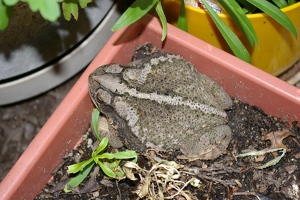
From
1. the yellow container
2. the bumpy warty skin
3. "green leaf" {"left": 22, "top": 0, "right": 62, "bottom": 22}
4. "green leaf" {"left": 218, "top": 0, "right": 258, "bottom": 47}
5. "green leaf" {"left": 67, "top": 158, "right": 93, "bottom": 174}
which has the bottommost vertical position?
"green leaf" {"left": 67, "top": 158, "right": 93, "bottom": 174}

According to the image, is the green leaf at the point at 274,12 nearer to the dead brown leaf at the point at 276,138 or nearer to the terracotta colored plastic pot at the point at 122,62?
the terracotta colored plastic pot at the point at 122,62

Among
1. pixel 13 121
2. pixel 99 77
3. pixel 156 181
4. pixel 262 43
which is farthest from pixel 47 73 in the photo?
pixel 262 43

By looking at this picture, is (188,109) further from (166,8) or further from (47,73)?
(47,73)

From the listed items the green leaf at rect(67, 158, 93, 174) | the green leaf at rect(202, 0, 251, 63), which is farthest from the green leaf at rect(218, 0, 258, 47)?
the green leaf at rect(67, 158, 93, 174)

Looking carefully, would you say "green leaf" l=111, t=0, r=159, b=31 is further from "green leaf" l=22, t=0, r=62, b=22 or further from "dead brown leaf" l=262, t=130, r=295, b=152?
"dead brown leaf" l=262, t=130, r=295, b=152

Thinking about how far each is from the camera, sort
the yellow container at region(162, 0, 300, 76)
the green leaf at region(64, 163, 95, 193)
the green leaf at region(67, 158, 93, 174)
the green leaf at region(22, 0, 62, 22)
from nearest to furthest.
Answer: the green leaf at region(22, 0, 62, 22) < the green leaf at region(67, 158, 93, 174) < the green leaf at region(64, 163, 95, 193) < the yellow container at region(162, 0, 300, 76)

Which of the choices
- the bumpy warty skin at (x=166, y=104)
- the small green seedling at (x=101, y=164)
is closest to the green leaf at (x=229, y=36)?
the bumpy warty skin at (x=166, y=104)
